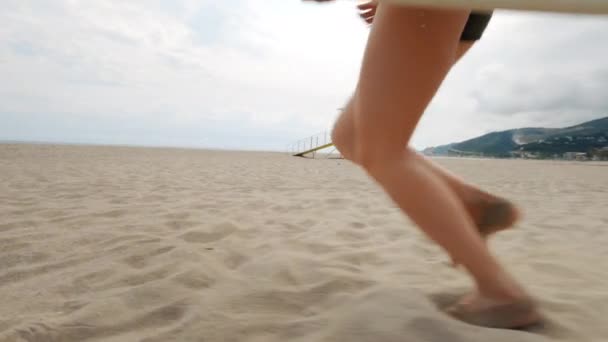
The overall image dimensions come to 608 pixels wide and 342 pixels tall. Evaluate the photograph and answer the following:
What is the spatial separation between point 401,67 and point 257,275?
0.81m

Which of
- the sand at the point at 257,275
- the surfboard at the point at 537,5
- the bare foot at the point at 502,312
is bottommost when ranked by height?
the sand at the point at 257,275

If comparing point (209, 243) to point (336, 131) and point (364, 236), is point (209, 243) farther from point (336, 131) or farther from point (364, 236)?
point (336, 131)

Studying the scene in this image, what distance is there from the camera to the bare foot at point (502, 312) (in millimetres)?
850

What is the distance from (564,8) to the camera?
38 centimetres

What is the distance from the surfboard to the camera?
0.37 metres

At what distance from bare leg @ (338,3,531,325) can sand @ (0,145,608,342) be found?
0.15 metres

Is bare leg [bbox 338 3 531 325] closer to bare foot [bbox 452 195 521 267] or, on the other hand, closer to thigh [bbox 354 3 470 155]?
thigh [bbox 354 3 470 155]

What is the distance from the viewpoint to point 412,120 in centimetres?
84

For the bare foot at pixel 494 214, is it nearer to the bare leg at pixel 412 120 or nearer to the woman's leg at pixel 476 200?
the woman's leg at pixel 476 200

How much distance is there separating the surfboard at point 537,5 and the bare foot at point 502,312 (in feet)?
2.22

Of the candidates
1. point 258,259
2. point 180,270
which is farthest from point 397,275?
point 180,270

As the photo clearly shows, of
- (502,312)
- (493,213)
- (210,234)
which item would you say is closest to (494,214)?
(493,213)

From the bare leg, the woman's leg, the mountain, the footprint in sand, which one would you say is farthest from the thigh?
the mountain

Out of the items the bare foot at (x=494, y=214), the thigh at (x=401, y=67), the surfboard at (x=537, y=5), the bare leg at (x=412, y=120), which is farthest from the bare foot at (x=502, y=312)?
the surfboard at (x=537, y=5)
